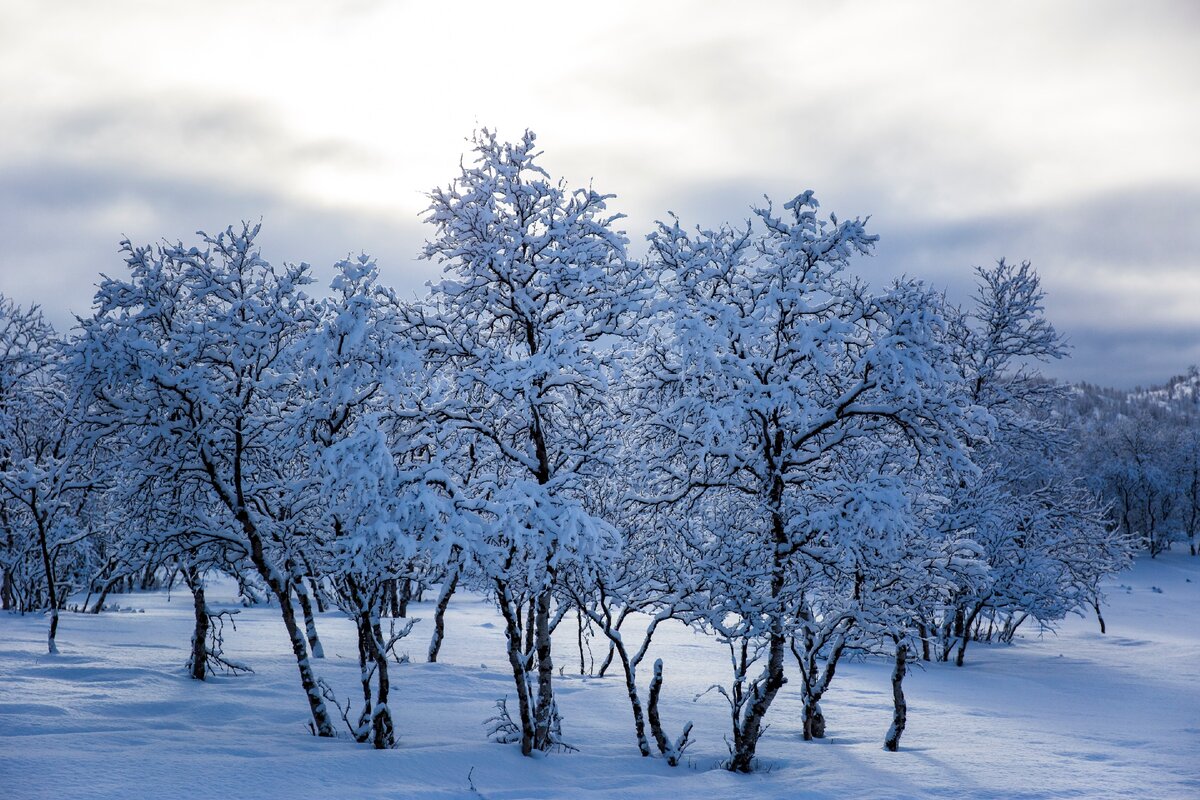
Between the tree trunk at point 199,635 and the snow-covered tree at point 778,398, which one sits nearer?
the snow-covered tree at point 778,398

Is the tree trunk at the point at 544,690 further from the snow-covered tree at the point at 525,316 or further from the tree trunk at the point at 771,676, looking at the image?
the tree trunk at the point at 771,676

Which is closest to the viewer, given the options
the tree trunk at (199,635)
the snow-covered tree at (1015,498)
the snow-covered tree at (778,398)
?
the snow-covered tree at (778,398)

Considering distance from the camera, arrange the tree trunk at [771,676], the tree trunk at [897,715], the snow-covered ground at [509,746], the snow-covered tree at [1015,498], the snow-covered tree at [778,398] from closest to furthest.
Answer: the snow-covered ground at [509,746], the snow-covered tree at [778,398], the tree trunk at [771,676], the tree trunk at [897,715], the snow-covered tree at [1015,498]

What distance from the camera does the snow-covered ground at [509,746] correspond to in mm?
9312

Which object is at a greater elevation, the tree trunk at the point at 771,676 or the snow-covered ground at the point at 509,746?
the tree trunk at the point at 771,676

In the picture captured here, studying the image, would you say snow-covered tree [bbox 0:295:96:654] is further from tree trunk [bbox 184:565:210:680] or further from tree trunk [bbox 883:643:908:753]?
tree trunk [bbox 883:643:908:753]

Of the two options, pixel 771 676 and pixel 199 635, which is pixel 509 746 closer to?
pixel 771 676

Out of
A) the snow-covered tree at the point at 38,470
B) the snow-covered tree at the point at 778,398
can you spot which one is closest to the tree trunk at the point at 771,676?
the snow-covered tree at the point at 778,398

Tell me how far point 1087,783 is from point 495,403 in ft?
32.2

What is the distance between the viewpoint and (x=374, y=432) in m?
9.46

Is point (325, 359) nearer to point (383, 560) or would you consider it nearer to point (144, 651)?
point (383, 560)

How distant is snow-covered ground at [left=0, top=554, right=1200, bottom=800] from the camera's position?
30.6 ft

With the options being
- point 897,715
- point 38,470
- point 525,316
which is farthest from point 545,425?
point 38,470

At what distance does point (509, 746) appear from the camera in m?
11.5
